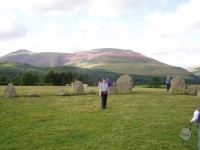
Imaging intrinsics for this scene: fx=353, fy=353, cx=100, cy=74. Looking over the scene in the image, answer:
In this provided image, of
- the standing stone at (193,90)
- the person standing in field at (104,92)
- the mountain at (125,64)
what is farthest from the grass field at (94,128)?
the mountain at (125,64)

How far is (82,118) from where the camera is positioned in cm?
2477

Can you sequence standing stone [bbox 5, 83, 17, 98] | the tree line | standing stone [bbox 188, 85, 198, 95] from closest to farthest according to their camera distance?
1. standing stone [bbox 5, 83, 17, 98]
2. standing stone [bbox 188, 85, 198, 95]
3. the tree line

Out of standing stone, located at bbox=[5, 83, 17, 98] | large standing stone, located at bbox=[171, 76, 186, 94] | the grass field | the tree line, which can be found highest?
the tree line

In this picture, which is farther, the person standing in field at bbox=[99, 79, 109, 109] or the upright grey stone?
the upright grey stone

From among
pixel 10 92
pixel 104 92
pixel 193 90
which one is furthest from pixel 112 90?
pixel 104 92

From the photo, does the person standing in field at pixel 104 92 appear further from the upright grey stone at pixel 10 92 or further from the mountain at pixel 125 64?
the mountain at pixel 125 64

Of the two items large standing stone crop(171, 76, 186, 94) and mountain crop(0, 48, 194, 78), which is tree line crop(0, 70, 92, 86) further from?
mountain crop(0, 48, 194, 78)

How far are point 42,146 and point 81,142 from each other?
1955mm

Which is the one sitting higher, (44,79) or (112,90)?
(44,79)

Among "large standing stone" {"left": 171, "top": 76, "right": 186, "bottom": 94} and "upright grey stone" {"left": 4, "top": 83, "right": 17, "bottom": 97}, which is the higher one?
"large standing stone" {"left": 171, "top": 76, "right": 186, "bottom": 94}

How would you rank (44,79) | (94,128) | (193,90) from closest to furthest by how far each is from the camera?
(94,128) → (193,90) → (44,79)

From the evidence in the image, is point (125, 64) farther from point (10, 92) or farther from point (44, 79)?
point (10, 92)

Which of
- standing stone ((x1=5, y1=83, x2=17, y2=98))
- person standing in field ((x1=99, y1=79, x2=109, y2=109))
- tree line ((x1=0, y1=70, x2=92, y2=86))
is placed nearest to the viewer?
person standing in field ((x1=99, y1=79, x2=109, y2=109))

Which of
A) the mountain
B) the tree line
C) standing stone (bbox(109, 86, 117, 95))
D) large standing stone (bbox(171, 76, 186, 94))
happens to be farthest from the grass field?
the mountain
